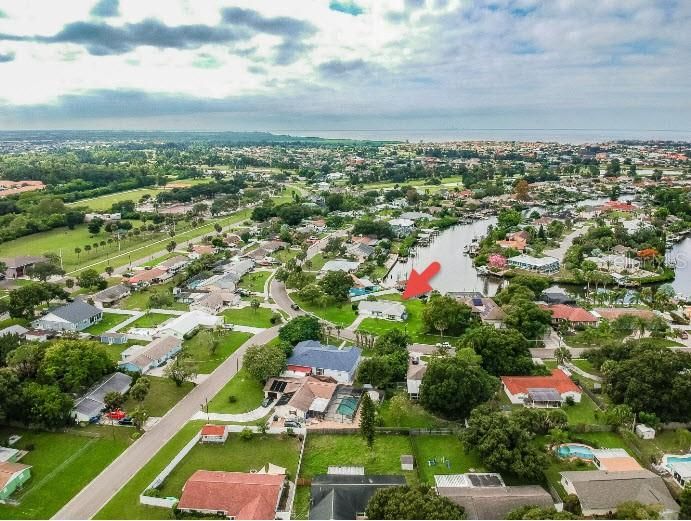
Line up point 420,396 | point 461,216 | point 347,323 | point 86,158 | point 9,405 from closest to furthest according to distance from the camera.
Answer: point 9,405 → point 420,396 → point 347,323 → point 461,216 → point 86,158

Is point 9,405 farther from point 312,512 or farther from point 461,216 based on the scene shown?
point 461,216

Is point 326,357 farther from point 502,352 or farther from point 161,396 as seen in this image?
point 502,352

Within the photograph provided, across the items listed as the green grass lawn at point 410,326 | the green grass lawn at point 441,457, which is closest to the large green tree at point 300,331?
the green grass lawn at point 410,326

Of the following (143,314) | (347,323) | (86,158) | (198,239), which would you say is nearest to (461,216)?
(198,239)

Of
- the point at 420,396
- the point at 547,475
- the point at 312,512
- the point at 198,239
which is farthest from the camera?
the point at 198,239

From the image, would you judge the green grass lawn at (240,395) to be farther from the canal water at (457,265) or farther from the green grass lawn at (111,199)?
the green grass lawn at (111,199)

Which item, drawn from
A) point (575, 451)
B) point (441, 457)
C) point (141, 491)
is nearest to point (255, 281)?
point (141, 491)

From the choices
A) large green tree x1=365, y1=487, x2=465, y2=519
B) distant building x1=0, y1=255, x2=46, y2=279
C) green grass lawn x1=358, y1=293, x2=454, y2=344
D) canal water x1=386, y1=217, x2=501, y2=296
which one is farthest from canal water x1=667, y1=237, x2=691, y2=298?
distant building x1=0, y1=255, x2=46, y2=279

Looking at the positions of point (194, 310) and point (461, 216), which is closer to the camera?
point (194, 310)
